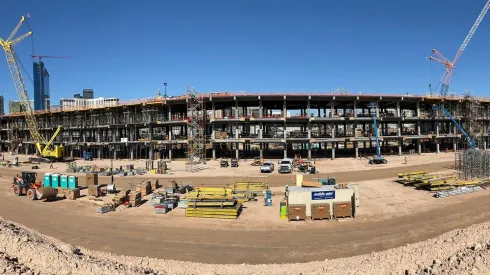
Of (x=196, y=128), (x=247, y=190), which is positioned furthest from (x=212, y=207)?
(x=196, y=128)

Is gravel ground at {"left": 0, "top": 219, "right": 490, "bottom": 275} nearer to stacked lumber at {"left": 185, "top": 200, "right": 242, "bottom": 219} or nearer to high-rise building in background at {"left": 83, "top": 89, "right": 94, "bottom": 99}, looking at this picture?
stacked lumber at {"left": 185, "top": 200, "right": 242, "bottom": 219}

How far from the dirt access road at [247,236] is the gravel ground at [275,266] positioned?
1.11m

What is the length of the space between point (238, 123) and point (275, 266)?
2030 inches

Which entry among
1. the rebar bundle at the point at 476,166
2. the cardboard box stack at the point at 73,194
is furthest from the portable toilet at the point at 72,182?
the rebar bundle at the point at 476,166

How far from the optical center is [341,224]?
2030cm

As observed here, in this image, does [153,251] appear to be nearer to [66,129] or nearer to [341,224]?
[341,224]

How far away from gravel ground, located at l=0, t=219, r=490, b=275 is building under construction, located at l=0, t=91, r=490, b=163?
1575 inches

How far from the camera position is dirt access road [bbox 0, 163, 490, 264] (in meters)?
15.8

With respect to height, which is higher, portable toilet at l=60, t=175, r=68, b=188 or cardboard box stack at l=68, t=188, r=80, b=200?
portable toilet at l=60, t=175, r=68, b=188

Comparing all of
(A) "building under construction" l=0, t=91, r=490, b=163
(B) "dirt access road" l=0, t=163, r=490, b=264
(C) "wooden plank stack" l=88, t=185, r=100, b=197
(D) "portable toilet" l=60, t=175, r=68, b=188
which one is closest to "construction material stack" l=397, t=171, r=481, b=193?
(B) "dirt access road" l=0, t=163, r=490, b=264

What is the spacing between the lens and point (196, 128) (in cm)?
5819

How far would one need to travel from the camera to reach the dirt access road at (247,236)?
51.8ft

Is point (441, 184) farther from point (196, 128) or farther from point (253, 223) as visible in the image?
point (196, 128)

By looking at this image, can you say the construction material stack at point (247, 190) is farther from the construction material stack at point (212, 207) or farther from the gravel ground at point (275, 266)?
the gravel ground at point (275, 266)
